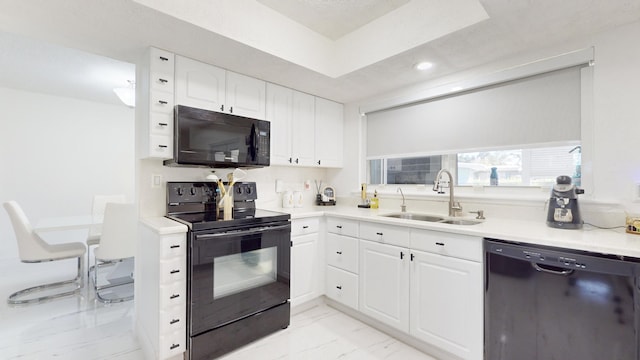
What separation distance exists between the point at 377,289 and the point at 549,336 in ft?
3.51

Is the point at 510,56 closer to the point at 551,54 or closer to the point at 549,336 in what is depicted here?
the point at 551,54

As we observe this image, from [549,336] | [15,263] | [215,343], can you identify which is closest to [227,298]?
[215,343]

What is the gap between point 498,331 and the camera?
1.63m

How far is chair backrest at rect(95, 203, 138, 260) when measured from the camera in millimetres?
2789

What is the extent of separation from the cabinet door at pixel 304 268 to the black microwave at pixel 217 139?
0.80 m

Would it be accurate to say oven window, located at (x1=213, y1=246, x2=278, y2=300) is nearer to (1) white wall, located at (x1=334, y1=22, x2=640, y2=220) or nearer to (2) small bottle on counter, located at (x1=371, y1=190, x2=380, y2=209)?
(2) small bottle on counter, located at (x1=371, y1=190, x2=380, y2=209)

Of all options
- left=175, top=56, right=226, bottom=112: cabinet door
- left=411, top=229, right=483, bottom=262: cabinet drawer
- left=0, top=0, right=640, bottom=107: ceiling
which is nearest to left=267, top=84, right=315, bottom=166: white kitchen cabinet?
left=0, top=0, right=640, bottom=107: ceiling

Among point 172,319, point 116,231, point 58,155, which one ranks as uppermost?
point 58,155

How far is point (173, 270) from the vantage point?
174cm

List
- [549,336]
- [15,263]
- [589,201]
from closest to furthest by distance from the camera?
[549,336] → [589,201] → [15,263]

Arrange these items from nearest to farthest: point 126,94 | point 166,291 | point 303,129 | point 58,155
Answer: point 166,291 < point 303,129 < point 126,94 < point 58,155

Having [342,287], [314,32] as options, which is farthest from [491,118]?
[342,287]

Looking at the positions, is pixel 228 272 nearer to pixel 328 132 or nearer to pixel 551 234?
pixel 328 132

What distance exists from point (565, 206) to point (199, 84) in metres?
2.70
